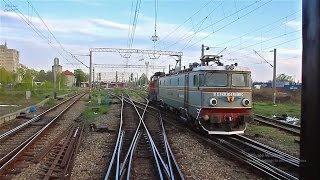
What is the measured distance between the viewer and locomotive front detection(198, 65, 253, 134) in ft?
48.9

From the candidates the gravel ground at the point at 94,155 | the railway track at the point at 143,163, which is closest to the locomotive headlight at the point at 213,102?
the railway track at the point at 143,163

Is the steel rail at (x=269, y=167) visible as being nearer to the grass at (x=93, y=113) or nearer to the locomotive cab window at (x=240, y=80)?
the locomotive cab window at (x=240, y=80)

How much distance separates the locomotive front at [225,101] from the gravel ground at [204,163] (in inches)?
51.1

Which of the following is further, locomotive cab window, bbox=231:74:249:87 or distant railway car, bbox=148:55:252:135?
locomotive cab window, bbox=231:74:249:87

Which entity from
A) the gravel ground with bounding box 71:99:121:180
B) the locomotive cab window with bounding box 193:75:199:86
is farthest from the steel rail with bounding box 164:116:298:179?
the gravel ground with bounding box 71:99:121:180

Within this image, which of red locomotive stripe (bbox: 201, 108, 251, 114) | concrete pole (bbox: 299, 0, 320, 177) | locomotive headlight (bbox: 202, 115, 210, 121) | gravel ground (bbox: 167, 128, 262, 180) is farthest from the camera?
red locomotive stripe (bbox: 201, 108, 251, 114)

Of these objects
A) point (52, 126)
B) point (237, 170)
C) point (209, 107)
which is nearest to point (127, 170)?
point (237, 170)

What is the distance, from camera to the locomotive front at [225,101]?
586 inches

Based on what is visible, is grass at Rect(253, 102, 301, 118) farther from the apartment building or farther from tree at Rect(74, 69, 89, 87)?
tree at Rect(74, 69, 89, 87)

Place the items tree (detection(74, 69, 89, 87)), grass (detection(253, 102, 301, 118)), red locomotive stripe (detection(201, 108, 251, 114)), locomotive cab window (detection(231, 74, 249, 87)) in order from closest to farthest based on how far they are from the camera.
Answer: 1. red locomotive stripe (detection(201, 108, 251, 114))
2. locomotive cab window (detection(231, 74, 249, 87))
3. grass (detection(253, 102, 301, 118))
4. tree (detection(74, 69, 89, 87))

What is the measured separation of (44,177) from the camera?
8375 mm

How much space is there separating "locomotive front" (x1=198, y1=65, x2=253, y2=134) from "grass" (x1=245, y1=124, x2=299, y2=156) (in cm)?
127

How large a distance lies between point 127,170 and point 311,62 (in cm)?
798

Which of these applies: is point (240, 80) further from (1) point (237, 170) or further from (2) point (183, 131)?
(1) point (237, 170)
